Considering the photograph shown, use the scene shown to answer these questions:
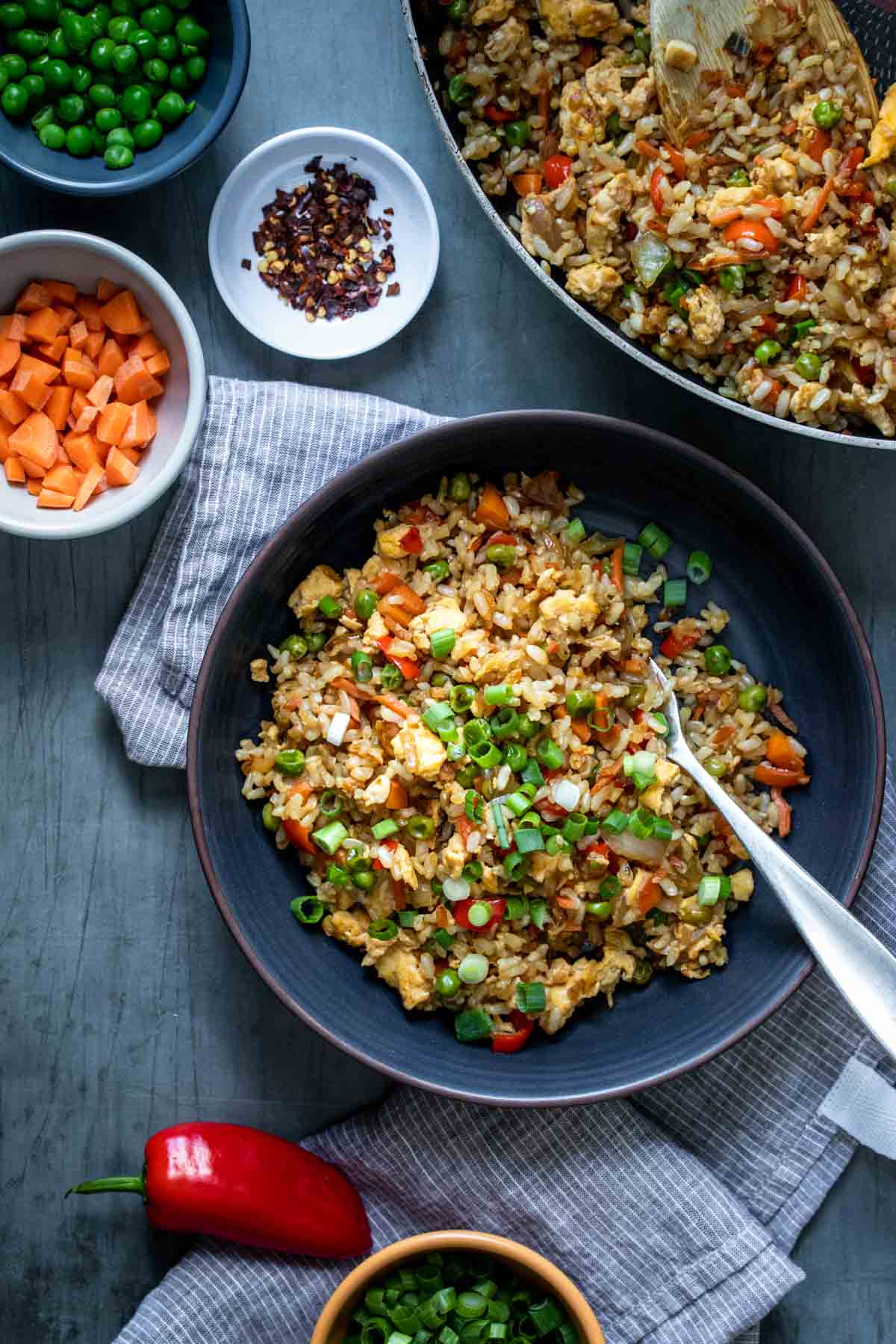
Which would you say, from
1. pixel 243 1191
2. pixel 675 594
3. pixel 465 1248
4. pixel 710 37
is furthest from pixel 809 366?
pixel 243 1191

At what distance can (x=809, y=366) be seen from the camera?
8.02 ft

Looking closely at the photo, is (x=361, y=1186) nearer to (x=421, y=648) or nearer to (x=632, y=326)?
(x=421, y=648)

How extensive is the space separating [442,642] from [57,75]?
5.09ft

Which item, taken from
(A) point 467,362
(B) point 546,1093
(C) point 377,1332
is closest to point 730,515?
(A) point 467,362

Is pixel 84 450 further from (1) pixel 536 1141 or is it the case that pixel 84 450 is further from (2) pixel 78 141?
(1) pixel 536 1141

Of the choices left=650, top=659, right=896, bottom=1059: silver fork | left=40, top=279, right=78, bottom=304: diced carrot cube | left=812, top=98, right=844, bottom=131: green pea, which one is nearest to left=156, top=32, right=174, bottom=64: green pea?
left=40, top=279, right=78, bottom=304: diced carrot cube

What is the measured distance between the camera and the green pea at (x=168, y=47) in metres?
2.63

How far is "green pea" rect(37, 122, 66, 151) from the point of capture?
2.65m

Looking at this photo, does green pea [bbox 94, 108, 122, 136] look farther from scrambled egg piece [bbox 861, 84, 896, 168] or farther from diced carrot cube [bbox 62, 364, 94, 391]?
scrambled egg piece [bbox 861, 84, 896, 168]

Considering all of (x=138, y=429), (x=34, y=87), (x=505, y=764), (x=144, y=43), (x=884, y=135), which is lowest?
(x=505, y=764)

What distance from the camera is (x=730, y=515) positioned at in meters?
2.67

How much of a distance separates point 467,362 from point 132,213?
89 cm

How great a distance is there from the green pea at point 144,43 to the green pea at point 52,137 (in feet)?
0.83

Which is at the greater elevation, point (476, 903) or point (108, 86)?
point (108, 86)
